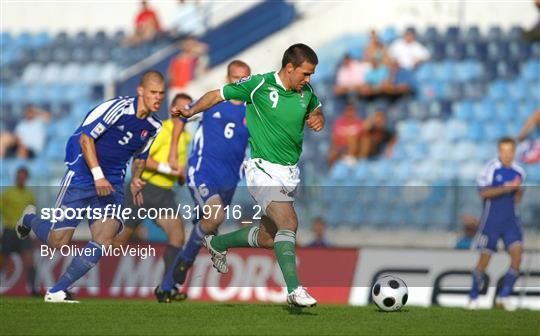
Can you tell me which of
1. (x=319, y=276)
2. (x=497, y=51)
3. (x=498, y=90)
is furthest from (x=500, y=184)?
(x=497, y=51)

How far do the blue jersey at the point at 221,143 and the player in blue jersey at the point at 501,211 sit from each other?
3923 mm

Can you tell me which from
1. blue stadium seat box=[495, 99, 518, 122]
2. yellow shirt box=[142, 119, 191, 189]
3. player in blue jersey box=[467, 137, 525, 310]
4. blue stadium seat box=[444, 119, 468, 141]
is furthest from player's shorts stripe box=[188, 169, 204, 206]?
blue stadium seat box=[495, 99, 518, 122]

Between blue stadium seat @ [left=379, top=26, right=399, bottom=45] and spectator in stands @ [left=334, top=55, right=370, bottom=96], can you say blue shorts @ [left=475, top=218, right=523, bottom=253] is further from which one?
blue stadium seat @ [left=379, top=26, right=399, bottom=45]

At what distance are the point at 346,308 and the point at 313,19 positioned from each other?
13949 millimetres

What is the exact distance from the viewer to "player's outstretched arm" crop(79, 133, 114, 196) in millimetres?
11820

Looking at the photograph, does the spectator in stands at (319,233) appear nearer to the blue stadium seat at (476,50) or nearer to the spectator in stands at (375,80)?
the spectator in stands at (375,80)

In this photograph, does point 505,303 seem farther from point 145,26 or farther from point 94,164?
point 145,26

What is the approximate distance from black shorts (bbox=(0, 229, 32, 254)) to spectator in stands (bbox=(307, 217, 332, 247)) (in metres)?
4.49

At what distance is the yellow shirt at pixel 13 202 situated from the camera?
62.6 feet

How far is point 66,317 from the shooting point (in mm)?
10773

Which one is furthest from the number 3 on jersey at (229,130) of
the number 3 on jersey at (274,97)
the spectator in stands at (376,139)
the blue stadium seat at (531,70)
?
the blue stadium seat at (531,70)

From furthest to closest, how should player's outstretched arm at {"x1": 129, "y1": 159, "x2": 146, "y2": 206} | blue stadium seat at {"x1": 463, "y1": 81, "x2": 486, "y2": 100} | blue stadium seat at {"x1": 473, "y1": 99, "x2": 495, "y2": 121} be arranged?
blue stadium seat at {"x1": 463, "y1": 81, "x2": 486, "y2": 100} → blue stadium seat at {"x1": 473, "y1": 99, "x2": 495, "y2": 121} → player's outstretched arm at {"x1": 129, "y1": 159, "x2": 146, "y2": 206}

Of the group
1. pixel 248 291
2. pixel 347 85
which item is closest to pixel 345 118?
pixel 347 85

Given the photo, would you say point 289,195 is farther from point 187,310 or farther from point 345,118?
point 345,118
